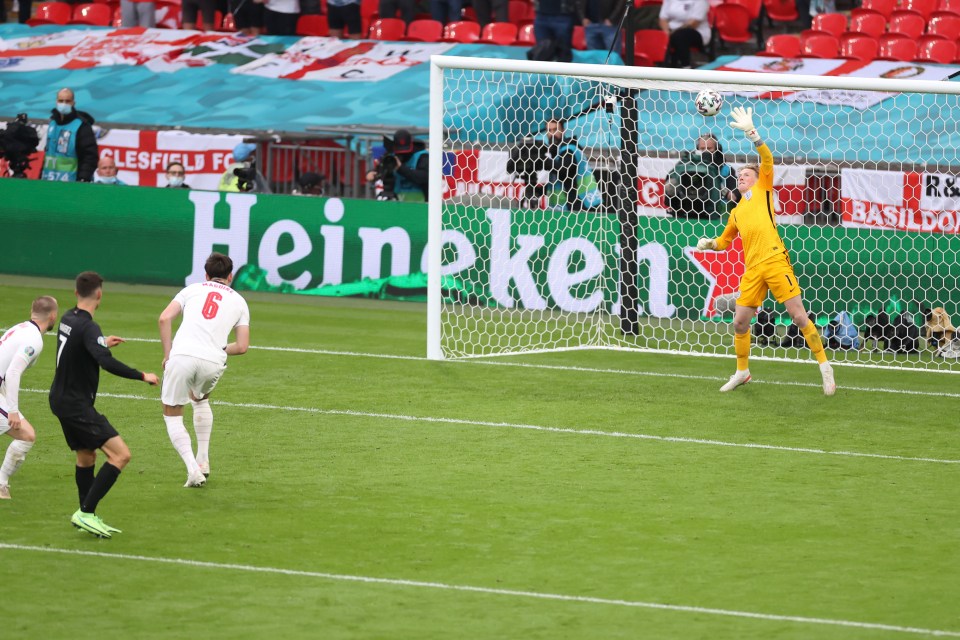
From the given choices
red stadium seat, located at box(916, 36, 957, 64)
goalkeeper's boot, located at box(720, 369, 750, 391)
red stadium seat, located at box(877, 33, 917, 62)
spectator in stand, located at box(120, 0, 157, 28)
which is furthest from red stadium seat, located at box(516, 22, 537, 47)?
goalkeeper's boot, located at box(720, 369, 750, 391)

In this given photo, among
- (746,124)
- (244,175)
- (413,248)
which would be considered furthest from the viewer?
(244,175)

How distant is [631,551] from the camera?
817 centimetres

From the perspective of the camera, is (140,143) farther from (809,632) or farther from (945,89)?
(809,632)

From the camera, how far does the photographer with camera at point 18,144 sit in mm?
20594

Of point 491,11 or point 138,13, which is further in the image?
point 138,13

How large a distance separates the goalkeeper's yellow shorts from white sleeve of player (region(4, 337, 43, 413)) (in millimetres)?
6400

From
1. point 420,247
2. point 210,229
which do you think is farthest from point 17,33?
point 420,247

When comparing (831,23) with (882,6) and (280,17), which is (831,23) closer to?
(882,6)

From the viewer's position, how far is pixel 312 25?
26641mm

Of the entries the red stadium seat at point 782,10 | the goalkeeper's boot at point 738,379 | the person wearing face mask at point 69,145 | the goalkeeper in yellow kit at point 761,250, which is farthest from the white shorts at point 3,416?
the red stadium seat at point 782,10

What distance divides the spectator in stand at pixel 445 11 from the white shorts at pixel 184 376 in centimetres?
1693

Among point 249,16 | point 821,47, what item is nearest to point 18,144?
point 249,16

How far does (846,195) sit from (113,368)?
10558 millimetres

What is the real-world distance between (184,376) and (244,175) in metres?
10.3
